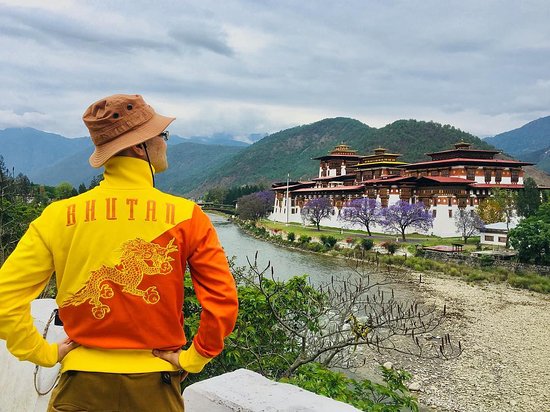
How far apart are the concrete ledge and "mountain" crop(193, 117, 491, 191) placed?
240 ft

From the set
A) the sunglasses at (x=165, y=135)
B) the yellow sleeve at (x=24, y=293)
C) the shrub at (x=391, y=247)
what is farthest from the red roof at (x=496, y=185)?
the yellow sleeve at (x=24, y=293)

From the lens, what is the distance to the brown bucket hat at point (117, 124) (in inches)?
61.2

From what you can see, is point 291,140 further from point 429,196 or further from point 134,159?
point 134,159

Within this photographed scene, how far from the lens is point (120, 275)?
1479 millimetres

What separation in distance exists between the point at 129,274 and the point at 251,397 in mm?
679

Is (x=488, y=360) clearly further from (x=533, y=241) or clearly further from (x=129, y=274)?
(x=533, y=241)

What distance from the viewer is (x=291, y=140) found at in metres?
135

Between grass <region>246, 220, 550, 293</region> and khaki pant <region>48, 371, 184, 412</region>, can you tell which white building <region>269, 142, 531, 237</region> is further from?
khaki pant <region>48, 371, 184, 412</region>

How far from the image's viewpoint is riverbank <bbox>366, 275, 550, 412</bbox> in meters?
9.63

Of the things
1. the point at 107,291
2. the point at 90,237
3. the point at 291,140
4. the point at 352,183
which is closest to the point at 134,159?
the point at 90,237

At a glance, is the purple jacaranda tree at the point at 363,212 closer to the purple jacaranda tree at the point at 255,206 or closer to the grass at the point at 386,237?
the grass at the point at 386,237

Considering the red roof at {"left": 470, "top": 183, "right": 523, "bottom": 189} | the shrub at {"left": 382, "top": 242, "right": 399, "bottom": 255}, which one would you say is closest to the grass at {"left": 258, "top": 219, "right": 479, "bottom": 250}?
the shrub at {"left": 382, "top": 242, "right": 399, "bottom": 255}

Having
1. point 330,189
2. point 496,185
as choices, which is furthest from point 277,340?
point 330,189

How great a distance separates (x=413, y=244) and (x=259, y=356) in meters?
28.4
